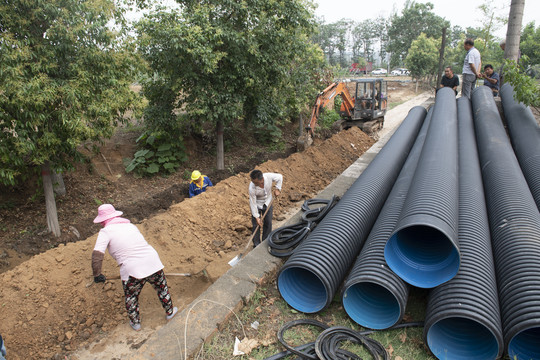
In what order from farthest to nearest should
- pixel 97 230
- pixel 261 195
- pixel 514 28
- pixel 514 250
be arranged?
pixel 514 28 < pixel 97 230 < pixel 261 195 < pixel 514 250

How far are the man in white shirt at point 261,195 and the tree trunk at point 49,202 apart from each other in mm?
4087

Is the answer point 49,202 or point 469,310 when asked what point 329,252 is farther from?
point 49,202

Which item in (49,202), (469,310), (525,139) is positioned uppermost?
(525,139)

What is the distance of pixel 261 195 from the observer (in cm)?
568

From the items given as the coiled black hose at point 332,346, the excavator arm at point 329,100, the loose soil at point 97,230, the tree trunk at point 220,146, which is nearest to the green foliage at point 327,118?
the excavator arm at point 329,100

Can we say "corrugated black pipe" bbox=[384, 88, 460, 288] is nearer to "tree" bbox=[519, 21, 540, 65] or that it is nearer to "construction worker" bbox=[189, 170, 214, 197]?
"construction worker" bbox=[189, 170, 214, 197]

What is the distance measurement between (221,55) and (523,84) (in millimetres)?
6510

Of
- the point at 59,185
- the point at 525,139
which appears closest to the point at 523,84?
the point at 525,139

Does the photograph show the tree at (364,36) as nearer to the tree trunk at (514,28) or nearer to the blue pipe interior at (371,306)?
the tree trunk at (514,28)

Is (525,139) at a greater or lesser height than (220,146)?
greater

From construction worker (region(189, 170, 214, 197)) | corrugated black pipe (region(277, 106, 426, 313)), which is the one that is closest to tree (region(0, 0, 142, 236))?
construction worker (region(189, 170, 214, 197))

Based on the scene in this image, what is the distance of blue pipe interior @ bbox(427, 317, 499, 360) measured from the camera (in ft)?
9.06

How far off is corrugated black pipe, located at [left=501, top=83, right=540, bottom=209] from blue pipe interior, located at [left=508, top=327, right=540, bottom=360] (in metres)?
2.09

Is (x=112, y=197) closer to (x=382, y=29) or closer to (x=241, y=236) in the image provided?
(x=241, y=236)
